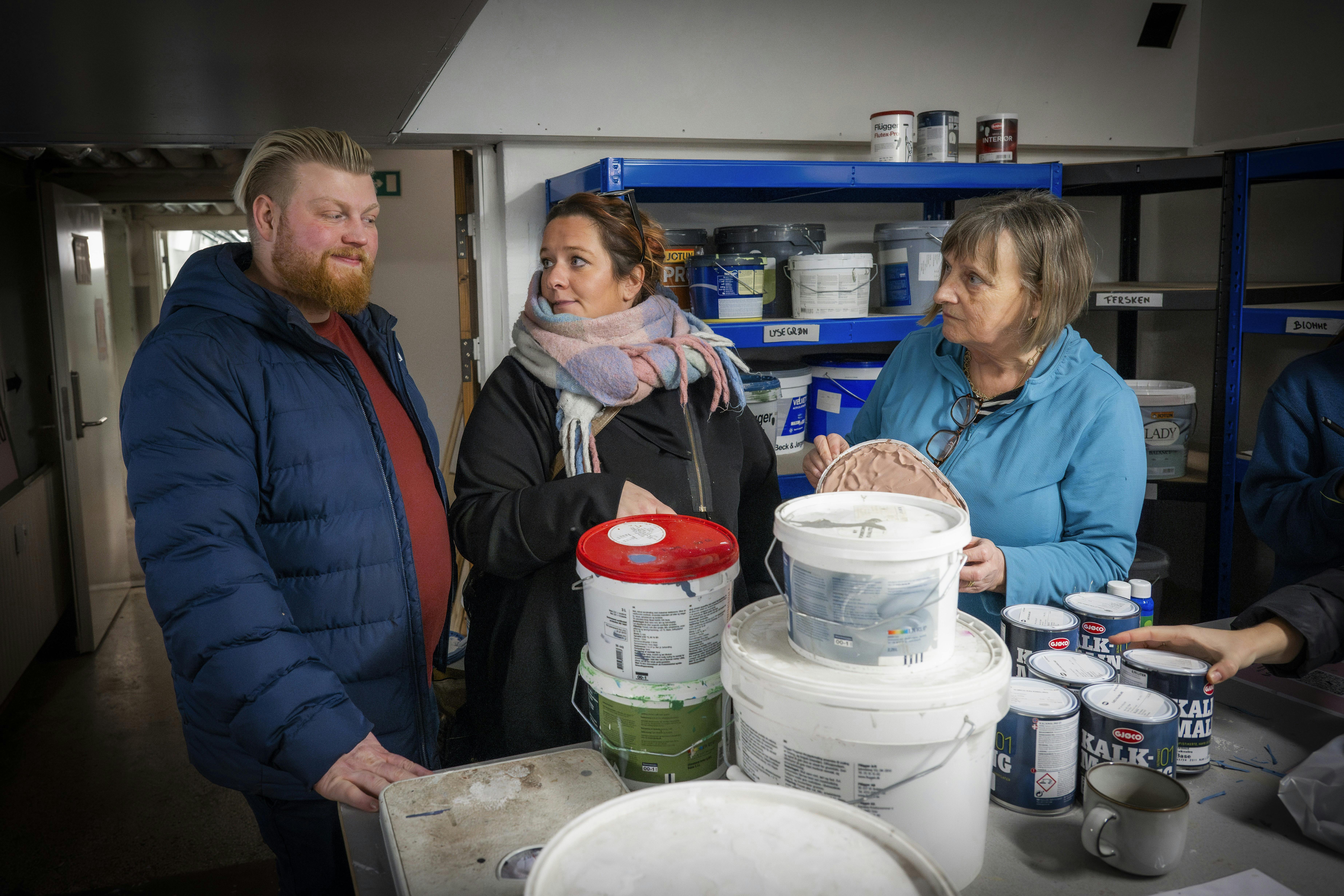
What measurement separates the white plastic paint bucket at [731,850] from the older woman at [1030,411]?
0.80 metres

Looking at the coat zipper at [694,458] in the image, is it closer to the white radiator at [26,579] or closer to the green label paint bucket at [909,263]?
the green label paint bucket at [909,263]

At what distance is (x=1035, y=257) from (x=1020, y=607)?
73 centimetres

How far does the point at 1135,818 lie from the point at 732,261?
1959 millimetres

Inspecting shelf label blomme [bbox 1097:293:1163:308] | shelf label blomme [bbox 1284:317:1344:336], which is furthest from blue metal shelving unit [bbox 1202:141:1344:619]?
shelf label blomme [bbox 1097:293:1163:308]

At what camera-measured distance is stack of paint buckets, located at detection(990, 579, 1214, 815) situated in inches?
41.0

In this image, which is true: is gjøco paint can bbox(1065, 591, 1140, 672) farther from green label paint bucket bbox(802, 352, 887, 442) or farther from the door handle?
the door handle

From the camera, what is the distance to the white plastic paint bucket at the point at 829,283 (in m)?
2.72

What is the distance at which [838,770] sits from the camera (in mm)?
917

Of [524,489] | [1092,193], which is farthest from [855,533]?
[1092,193]

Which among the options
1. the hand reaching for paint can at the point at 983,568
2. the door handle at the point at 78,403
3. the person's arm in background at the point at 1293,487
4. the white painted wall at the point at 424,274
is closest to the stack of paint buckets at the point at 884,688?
the hand reaching for paint can at the point at 983,568

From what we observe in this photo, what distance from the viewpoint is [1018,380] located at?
1.74 meters

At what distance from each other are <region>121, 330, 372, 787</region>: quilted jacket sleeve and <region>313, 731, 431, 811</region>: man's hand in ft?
0.06

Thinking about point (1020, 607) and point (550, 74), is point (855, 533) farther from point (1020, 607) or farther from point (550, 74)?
point (550, 74)

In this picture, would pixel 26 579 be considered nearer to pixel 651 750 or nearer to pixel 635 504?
pixel 635 504
